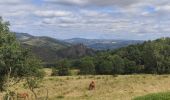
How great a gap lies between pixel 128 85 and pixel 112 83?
152 inches

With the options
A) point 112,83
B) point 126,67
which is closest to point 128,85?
point 112,83

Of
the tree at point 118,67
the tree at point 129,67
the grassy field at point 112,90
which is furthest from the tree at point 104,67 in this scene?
the grassy field at point 112,90

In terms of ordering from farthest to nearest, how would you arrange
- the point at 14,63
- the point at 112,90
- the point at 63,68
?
the point at 63,68
the point at 112,90
the point at 14,63

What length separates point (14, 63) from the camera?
38.6 m

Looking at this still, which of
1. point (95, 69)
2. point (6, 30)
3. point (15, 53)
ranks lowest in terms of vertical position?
point (95, 69)

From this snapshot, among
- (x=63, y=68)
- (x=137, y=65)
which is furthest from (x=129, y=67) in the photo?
(x=63, y=68)

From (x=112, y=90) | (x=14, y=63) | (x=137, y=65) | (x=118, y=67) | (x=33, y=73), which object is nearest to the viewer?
(x=14, y=63)

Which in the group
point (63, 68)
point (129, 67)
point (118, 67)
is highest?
point (118, 67)

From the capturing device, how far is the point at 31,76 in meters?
40.6

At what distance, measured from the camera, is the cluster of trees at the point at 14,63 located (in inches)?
1460

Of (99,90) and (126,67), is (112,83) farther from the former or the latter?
(126,67)

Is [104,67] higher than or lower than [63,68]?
higher

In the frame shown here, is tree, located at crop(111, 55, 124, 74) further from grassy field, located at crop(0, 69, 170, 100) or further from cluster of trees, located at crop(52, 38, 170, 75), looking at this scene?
grassy field, located at crop(0, 69, 170, 100)

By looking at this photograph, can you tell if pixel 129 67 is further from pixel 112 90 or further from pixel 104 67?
pixel 112 90
